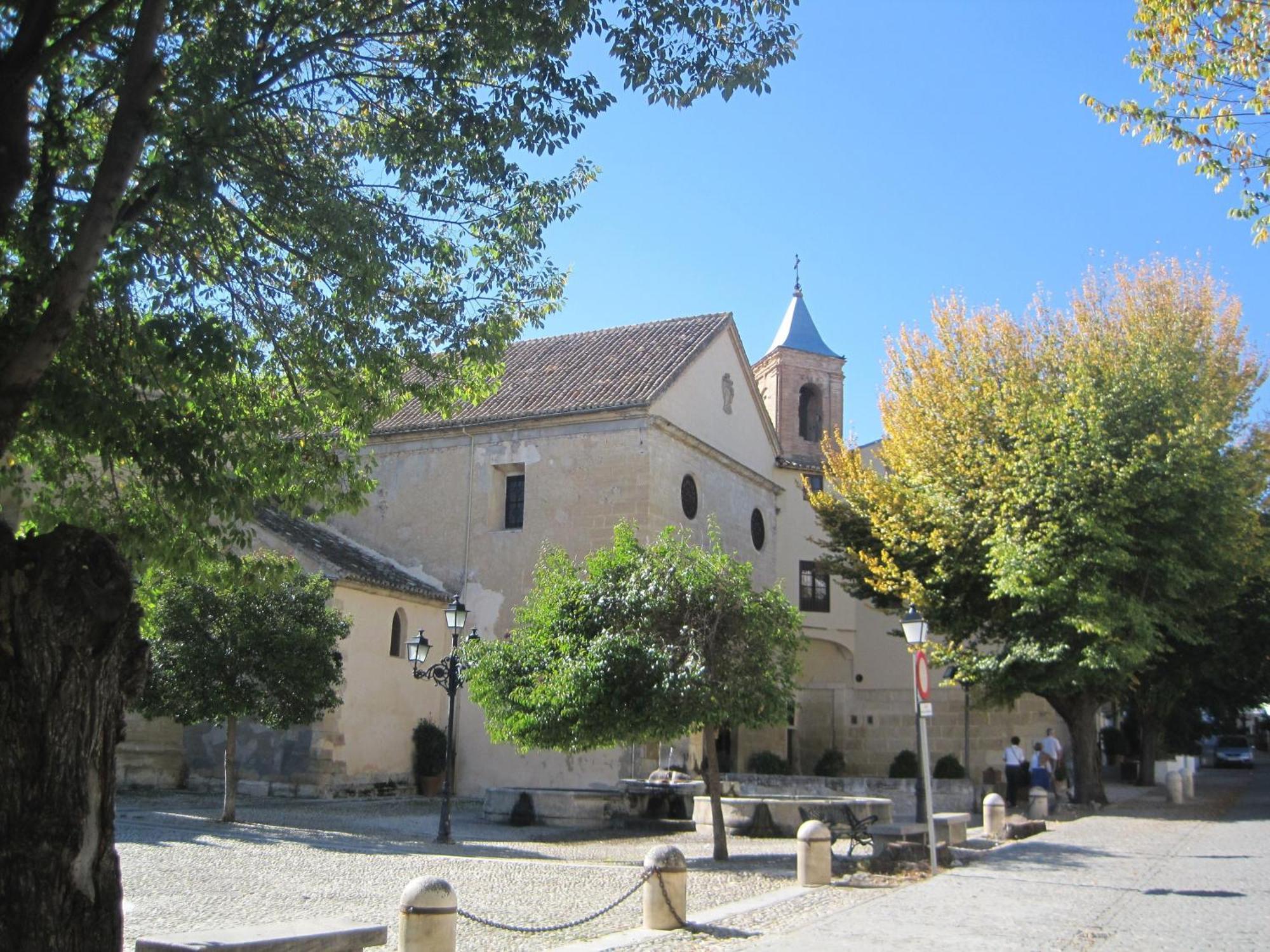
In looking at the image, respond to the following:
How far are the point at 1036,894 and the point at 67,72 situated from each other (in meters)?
12.0

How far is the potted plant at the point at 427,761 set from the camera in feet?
87.9

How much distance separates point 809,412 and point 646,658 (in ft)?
107

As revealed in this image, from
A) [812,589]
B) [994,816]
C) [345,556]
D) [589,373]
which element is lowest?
[994,816]

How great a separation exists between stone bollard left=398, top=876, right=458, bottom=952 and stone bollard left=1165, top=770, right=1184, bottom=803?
23474 mm

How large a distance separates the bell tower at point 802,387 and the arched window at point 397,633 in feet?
70.3

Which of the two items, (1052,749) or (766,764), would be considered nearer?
(1052,749)

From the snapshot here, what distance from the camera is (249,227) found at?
10258mm

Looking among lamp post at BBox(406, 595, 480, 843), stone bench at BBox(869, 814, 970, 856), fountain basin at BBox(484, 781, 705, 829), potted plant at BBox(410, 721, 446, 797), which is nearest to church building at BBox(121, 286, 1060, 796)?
potted plant at BBox(410, 721, 446, 797)

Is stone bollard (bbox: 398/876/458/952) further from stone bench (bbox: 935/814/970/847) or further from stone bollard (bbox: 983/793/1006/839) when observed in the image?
stone bollard (bbox: 983/793/1006/839)

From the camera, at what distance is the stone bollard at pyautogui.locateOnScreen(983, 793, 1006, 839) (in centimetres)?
1848

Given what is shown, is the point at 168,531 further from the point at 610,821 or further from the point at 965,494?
the point at 965,494

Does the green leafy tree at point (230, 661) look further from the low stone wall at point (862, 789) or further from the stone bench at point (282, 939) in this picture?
the stone bench at point (282, 939)

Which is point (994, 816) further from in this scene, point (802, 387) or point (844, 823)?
point (802, 387)

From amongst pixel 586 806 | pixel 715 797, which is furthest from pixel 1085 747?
pixel 715 797
